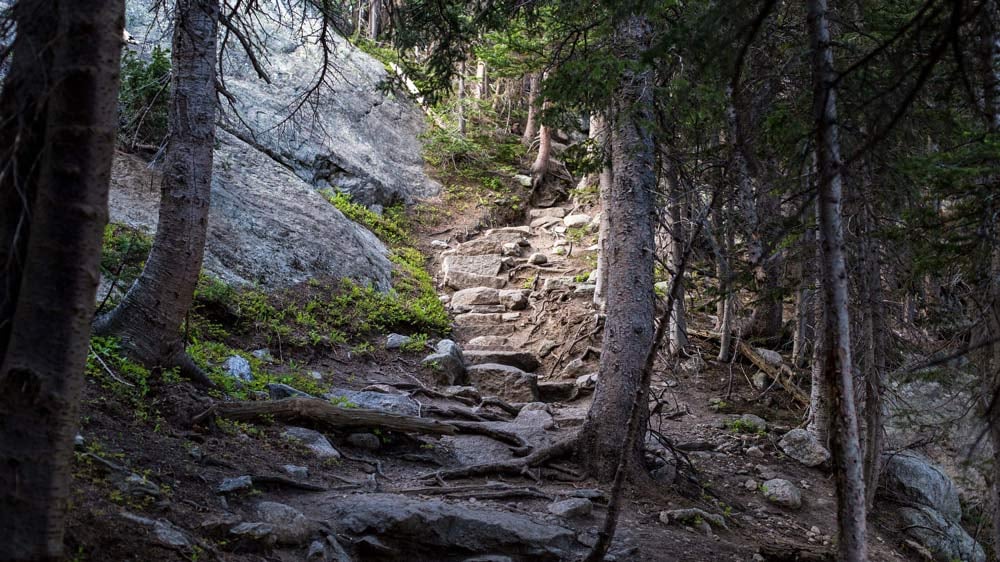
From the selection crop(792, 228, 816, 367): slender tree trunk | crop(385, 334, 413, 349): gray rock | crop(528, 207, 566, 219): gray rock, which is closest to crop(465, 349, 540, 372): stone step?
crop(385, 334, 413, 349): gray rock

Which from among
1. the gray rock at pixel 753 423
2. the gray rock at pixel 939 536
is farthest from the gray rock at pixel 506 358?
the gray rock at pixel 939 536

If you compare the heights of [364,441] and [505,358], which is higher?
[505,358]

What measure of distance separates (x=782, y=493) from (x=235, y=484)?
6.83m

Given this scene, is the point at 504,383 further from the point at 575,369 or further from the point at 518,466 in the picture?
the point at 518,466

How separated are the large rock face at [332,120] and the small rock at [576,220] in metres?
4.47

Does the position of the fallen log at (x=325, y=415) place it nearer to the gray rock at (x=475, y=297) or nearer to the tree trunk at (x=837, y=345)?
the tree trunk at (x=837, y=345)

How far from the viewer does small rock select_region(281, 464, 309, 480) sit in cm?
603

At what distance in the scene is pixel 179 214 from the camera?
668cm

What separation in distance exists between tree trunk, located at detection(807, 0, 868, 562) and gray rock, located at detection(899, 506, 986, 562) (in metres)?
5.49

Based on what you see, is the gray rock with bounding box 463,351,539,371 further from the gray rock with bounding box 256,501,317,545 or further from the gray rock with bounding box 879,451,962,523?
the gray rock with bounding box 256,501,317,545

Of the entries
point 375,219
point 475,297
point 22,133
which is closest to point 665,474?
point 22,133

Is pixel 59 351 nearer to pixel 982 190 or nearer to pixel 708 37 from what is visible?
pixel 708 37

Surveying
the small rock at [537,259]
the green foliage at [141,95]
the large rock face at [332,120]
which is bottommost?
the small rock at [537,259]

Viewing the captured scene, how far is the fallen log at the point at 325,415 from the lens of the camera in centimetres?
679
